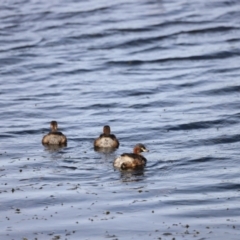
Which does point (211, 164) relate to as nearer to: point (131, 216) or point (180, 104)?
point (131, 216)

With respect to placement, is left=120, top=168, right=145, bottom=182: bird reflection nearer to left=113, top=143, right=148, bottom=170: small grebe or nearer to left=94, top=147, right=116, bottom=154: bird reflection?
left=113, top=143, right=148, bottom=170: small grebe

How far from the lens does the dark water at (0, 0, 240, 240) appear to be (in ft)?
52.1

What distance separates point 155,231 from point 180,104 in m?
14.3

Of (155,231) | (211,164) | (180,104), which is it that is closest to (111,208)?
(155,231)

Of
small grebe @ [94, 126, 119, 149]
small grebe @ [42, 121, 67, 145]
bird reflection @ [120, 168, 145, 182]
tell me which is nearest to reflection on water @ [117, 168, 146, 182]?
bird reflection @ [120, 168, 145, 182]

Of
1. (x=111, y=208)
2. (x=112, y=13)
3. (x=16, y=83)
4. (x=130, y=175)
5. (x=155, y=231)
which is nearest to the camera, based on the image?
(x=155, y=231)

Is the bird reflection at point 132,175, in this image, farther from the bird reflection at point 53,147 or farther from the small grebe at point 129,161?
the bird reflection at point 53,147

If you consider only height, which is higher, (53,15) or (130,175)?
(53,15)

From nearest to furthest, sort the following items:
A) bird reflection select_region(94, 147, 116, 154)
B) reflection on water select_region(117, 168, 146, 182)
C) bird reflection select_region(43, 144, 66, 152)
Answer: reflection on water select_region(117, 168, 146, 182) → bird reflection select_region(94, 147, 116, 154) → bird reflection select_region(43, 144, 66, 152)

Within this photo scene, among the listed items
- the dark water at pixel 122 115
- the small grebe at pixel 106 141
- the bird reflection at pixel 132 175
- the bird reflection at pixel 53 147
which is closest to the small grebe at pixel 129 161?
the bird reflection at pixel 132 175

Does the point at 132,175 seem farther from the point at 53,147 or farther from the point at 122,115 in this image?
the point at 122,115

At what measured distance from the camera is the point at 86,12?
5153 centimetres

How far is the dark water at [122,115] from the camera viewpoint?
15891 mm

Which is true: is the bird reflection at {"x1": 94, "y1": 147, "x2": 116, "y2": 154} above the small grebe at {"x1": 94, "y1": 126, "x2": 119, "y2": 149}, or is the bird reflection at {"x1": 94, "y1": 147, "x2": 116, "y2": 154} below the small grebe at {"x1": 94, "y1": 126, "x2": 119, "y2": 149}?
below
